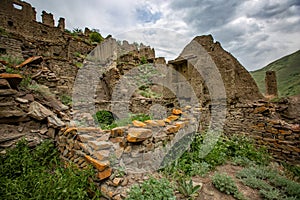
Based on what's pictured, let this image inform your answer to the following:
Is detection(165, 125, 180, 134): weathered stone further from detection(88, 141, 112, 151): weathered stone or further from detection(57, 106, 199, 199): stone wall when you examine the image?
detection(88, 141, 112, 151): weathered stone

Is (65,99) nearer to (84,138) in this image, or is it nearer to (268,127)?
(84,138)

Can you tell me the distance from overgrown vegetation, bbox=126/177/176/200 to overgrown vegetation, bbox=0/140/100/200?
0.53 m

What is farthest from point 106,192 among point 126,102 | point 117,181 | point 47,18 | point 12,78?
point 47,18

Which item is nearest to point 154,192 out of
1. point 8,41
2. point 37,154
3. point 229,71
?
point 37,154

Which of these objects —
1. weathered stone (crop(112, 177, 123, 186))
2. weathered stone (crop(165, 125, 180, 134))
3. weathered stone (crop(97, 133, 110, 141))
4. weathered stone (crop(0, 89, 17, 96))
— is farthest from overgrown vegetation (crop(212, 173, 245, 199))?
weathered stone (crop(0, 89, 17, 96))

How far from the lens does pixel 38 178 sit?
2125 millimetres

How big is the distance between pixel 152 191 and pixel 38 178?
5.52ft

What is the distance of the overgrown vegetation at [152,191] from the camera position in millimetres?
1837

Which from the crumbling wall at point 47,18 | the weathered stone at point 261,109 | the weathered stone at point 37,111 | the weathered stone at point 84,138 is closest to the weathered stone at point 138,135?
the weathered stone at point 84,138

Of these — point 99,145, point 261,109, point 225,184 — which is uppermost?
point 261,109

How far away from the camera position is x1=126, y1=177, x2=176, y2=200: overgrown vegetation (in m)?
1.84

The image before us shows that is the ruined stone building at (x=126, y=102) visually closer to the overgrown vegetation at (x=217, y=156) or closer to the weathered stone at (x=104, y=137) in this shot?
the weathered stone at (x=104, y=137)

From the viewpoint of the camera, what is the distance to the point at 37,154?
8.73 ft

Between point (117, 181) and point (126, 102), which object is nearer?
point (117, 181)
